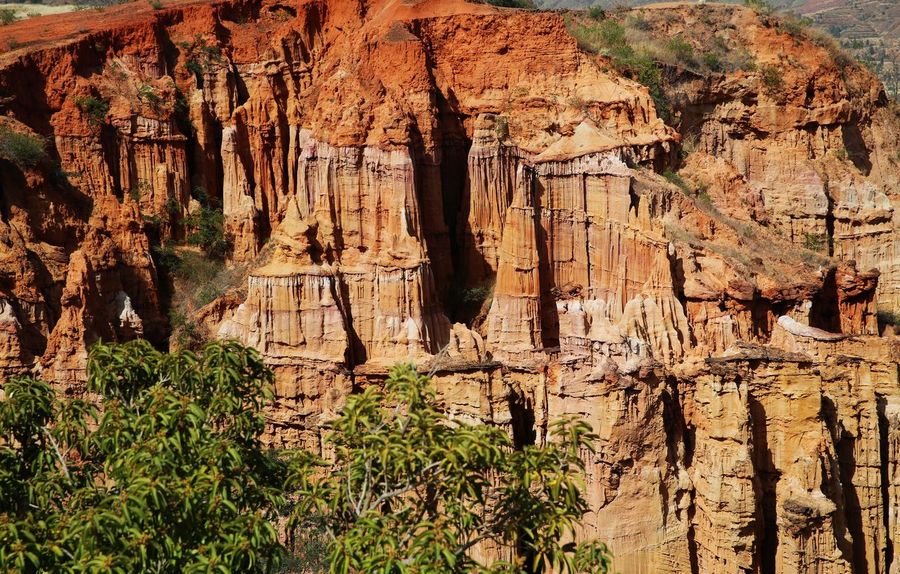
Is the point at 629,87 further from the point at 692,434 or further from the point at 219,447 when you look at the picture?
the point at 219,447

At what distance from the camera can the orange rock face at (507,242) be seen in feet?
97.8

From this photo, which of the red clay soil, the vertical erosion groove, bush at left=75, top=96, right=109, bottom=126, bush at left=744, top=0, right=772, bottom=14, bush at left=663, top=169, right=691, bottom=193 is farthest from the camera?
bush at left=744, top=0, right=772, bottom=14

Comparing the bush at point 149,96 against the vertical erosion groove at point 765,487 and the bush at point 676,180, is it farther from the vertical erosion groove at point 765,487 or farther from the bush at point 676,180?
the vertical erosion groove at point 765,487

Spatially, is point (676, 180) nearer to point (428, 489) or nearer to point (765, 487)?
point (765, 487)

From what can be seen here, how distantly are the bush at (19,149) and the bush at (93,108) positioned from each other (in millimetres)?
2708

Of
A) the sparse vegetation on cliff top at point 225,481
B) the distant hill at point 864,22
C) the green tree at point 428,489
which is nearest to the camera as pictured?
the sparse vegetation on cliff top at point 225,481

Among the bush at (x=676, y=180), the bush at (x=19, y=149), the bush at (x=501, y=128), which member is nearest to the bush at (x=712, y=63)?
the bush at (x=676, y=180)

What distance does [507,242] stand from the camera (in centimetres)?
4000

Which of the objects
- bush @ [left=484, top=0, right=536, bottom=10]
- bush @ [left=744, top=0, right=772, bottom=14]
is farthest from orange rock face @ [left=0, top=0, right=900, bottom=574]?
bush @ [left=484, top=0, right=536, bottom=10]

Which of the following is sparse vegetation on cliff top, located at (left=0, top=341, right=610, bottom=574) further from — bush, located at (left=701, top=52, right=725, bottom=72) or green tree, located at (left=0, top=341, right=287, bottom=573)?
bush, located at (left=701, top=52, right=725, bottom=72)

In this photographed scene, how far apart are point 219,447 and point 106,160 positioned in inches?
1125

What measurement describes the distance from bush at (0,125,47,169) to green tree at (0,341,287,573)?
72.9 ft

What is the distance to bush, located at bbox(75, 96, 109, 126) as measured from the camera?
43.4 m

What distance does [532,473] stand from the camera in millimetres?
17953
